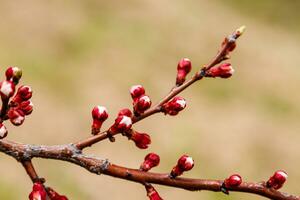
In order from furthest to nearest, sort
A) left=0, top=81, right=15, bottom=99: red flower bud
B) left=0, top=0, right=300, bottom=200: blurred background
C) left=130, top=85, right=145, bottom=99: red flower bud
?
left=0, top=0, right=300, bottom=200: blurred background
left=130, top=85, right=145, bottom=99: red flower bud
left=0, top=81, right=15, bottom=99: red flower bud

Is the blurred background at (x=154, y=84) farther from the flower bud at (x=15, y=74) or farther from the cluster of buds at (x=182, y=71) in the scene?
the flower bud at (x=15, y=74)

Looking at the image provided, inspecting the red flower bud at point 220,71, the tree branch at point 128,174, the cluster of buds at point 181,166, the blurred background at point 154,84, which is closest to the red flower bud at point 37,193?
the tree branch at point 128,174

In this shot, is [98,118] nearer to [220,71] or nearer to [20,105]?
[20,105]

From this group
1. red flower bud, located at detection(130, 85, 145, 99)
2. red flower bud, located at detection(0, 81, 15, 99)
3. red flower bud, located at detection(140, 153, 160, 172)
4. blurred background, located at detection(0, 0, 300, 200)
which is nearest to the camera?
red flower bud, located at detection(0, 81, 15, 99)

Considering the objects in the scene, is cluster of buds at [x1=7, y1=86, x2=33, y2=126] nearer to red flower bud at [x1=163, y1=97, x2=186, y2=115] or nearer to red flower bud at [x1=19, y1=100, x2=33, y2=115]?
red flower bud at [x1=19, y1=100, x2=33, y2=115]

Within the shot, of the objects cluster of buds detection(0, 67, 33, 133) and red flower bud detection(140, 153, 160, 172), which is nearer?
cluster of buds detection(0, 67, 33, 133)

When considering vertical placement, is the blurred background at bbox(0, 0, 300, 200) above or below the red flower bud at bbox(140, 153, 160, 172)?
above

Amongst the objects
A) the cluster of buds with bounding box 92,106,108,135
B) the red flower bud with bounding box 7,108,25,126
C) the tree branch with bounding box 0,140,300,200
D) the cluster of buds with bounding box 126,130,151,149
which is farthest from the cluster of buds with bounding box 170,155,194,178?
the red flower bud with bounding box 7,108,25,126
